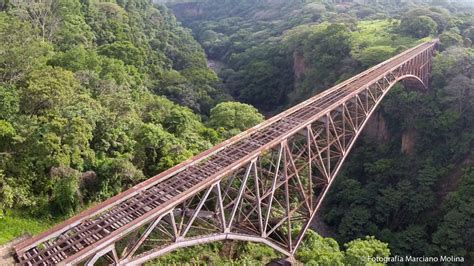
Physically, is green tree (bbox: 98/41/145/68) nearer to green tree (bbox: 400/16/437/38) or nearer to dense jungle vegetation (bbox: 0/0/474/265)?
dense jungle vegetation (bbox: 0/0/474/265)

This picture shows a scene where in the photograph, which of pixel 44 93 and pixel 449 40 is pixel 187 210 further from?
pixel 449 40

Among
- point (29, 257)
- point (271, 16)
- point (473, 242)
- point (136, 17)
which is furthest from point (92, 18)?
point (271, 16)

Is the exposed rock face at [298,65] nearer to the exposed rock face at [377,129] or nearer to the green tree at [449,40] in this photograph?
the exposed rock face at [377,129]

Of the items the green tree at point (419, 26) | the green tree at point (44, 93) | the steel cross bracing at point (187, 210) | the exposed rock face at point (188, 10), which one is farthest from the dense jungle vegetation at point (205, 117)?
the exposed rock face at point (188, 10)

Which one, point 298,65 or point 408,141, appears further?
point 298,65

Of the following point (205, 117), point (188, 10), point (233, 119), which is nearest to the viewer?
point (233, 119)

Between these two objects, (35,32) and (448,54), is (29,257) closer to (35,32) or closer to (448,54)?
(35,32)

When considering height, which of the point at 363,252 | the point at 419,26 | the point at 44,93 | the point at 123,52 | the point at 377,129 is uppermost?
the point at 44,93

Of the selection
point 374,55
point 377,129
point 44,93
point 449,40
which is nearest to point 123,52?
point 44,93
